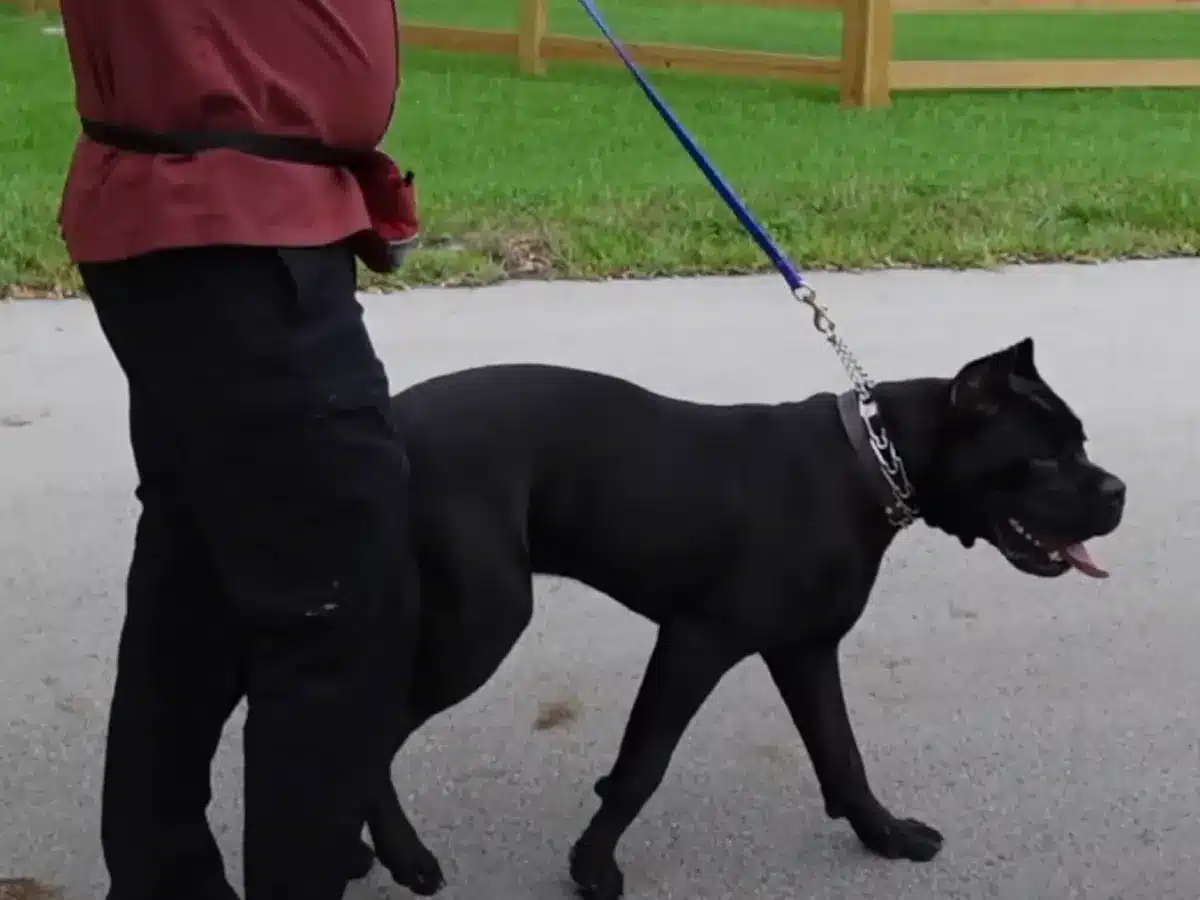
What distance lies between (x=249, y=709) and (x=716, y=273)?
196 inches

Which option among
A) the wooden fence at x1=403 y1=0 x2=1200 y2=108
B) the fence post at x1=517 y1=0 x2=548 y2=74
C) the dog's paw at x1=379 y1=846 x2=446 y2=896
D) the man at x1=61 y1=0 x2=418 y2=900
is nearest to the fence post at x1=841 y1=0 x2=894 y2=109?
the wooden fence at x1=403 y1=0 x2=1200 y2=108

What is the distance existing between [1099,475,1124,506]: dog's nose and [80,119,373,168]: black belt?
4.68 ft

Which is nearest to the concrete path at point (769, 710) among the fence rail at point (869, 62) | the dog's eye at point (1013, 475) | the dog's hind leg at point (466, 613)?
the dog's hind leg at point (466, 613)

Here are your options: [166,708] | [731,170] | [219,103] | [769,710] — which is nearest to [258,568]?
[166,708]

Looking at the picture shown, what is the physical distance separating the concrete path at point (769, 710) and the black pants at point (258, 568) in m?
0.58

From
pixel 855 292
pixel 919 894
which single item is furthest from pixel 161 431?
pixel 855 292

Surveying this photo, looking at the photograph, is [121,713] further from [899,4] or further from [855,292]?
[899,4]

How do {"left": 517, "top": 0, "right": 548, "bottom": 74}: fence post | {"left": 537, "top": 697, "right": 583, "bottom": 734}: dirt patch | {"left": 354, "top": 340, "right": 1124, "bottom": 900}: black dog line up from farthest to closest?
{"left": 517, "top": 0, "right": 548, "bottom": 74}: fence post < {"left": 537, "top": 697, "right": 583, "bottom": 734}: dirt patch < {"left": 354, "top": 340, "right": 1124, "bottom": 900}: black dog

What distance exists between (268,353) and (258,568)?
0.90 ft

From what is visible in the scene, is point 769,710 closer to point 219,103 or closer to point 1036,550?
point 1036,550

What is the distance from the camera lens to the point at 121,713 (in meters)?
2.49

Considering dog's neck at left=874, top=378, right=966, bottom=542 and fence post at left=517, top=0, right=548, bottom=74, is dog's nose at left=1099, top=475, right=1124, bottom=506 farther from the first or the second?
fence post at left=517, top=0, right=548, bottom=74

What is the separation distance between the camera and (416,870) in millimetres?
2939

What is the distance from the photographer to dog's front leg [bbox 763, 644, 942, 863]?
3.04 meters
